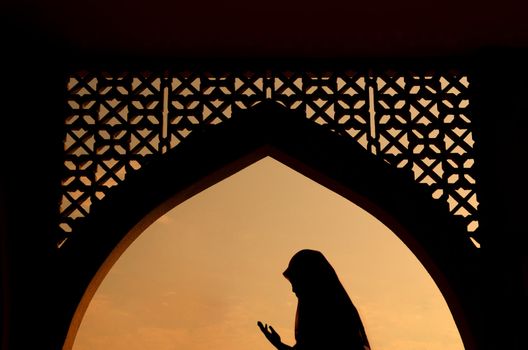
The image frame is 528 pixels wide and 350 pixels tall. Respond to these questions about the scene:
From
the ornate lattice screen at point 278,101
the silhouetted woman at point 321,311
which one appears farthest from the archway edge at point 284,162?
the silhouetted woman at point 321,311

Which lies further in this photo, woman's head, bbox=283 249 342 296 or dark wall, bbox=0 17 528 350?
dark wall, bbox=0 17 528 350

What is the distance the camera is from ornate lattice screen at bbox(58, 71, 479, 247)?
464cm

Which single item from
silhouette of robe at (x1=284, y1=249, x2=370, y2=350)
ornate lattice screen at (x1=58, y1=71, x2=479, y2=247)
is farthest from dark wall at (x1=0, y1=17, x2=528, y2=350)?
silhouette of robe at (x1=284, y1=249, x2=370, y2=350)

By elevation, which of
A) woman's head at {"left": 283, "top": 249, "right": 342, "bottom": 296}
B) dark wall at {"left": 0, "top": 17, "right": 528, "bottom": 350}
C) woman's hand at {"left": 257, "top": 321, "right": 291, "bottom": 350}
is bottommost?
woman's hand at {"left": 257, "top": 321, "right": 291, "bottom": 350}

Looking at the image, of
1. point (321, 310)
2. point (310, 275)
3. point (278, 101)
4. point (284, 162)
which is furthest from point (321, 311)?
point (278, 101)

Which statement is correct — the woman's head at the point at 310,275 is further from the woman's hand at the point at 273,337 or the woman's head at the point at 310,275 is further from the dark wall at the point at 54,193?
the dark wall at the point at 54,193

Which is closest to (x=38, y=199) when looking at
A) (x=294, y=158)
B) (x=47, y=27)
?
(x=47, y=27)

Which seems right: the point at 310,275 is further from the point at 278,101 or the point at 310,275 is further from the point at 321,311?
the point at 278,101

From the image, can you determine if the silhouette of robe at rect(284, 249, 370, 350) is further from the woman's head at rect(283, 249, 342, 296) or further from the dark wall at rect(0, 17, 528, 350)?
the dark wall at rect(0, 17, 528, 350)

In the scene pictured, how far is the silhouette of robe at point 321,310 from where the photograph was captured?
11.9 ft

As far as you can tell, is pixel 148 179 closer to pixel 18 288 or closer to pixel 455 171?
pixel 18 288

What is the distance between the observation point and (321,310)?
145 inches

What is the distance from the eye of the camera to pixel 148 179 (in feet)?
15.0

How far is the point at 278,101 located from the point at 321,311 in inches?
60.3
